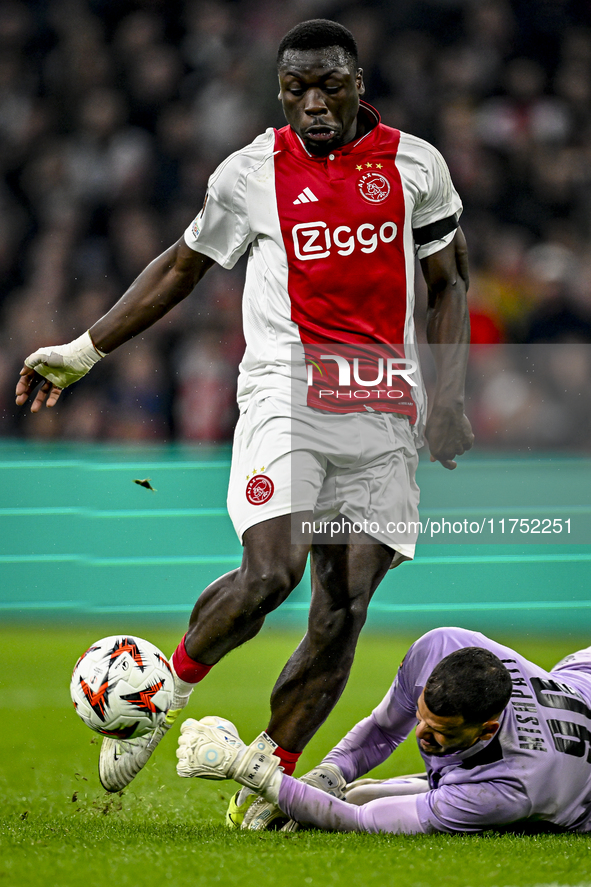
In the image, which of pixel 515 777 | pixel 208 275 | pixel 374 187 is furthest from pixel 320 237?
pixel 208 275

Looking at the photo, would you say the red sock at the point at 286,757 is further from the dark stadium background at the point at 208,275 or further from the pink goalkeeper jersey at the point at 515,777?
the dark stadium background at the point at 208,275

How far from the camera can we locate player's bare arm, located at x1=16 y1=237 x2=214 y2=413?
138 inches

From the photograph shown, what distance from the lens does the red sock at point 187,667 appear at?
128 inches

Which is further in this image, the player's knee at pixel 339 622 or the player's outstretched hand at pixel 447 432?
the player's outstretched hand at pixel 447 432

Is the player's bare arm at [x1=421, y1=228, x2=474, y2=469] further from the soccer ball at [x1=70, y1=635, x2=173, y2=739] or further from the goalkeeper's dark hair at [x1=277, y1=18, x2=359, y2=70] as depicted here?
the soccer ball at [x1=70, y1=635, x2=173, y2=739]

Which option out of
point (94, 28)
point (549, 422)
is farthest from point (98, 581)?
point (94, 28)

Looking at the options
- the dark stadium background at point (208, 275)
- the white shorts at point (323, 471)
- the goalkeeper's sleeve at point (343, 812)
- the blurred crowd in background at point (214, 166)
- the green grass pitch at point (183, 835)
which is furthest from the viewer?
the blurred crowd in background at point (214, 166)

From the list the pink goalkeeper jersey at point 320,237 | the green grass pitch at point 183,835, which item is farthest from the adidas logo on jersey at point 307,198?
the green grass pitch at point 183,835

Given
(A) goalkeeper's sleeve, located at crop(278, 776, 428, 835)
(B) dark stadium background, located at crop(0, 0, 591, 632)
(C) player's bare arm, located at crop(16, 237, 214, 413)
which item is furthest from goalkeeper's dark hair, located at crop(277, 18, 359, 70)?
(B) dark stadium background, located at crop(0, 0, 591, 632)

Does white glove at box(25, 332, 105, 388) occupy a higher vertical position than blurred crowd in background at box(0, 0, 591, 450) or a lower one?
lower

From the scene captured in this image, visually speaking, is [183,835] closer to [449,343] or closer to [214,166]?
[449,343]

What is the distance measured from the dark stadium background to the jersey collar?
2.96 metres

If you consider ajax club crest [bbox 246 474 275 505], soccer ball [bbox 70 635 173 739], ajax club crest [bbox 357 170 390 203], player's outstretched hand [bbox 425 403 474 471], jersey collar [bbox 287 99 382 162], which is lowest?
soccer ball [bbox 70 635 173 739]

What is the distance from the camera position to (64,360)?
11.6 ft
